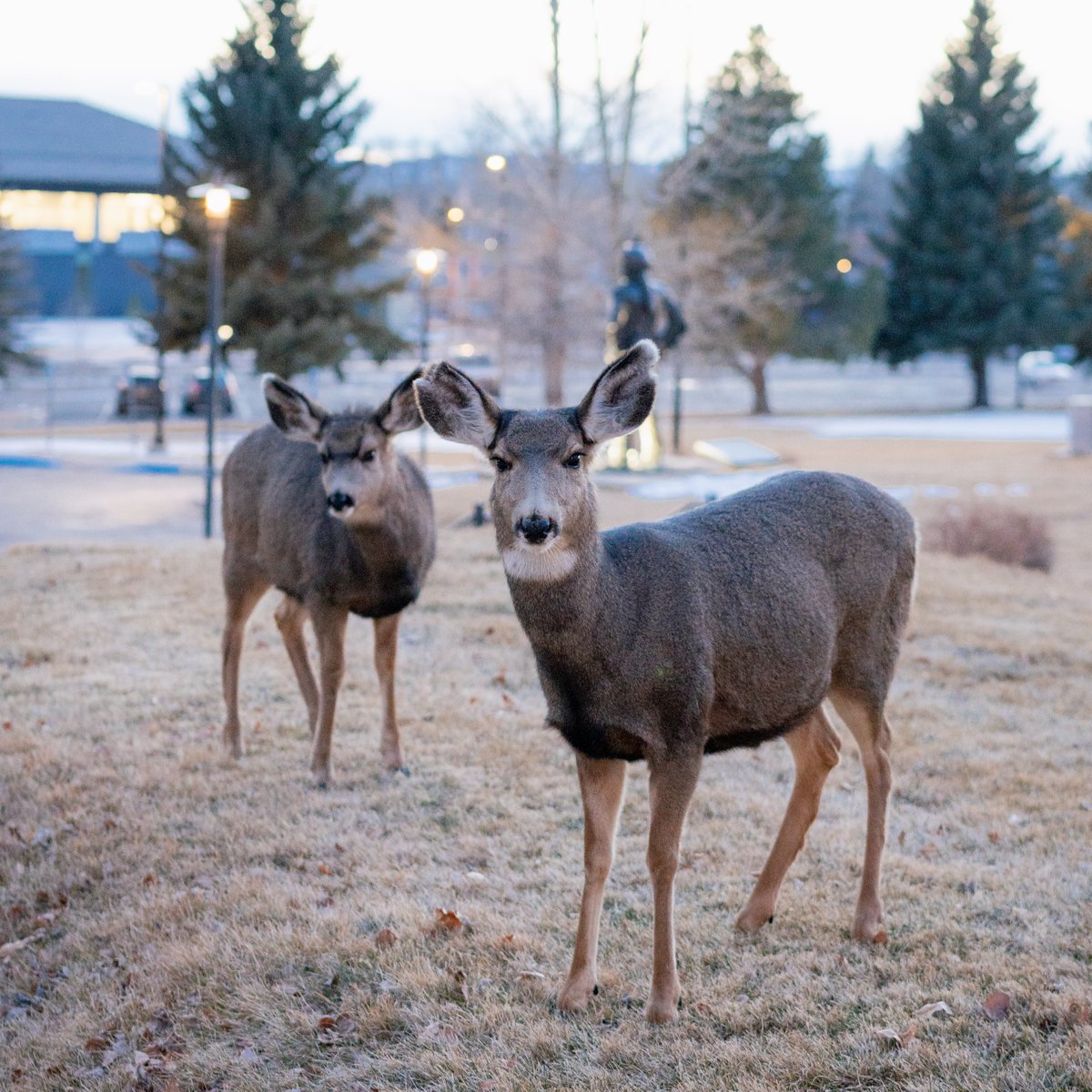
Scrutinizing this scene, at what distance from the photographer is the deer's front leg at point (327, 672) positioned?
281 inches

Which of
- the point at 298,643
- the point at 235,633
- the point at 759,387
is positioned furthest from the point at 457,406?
the point at 759,387

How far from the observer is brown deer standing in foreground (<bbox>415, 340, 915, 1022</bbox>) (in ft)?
14.4

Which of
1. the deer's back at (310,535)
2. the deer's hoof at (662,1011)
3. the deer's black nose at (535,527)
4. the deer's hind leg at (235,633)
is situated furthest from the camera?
the deer's hind leg at (235,633)

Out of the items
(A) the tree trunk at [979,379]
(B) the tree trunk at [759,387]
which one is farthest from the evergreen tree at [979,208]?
(B) the tree trunk at [759,387]

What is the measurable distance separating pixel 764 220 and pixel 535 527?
43.4m

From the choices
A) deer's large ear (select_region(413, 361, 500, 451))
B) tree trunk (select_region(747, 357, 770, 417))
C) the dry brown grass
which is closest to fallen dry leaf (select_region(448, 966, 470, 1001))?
the dry brown grass

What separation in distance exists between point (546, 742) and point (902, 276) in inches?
1903

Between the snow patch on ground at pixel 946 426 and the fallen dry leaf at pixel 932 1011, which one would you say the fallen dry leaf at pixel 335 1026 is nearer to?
the fallen dry leaf at pixel 932 1011

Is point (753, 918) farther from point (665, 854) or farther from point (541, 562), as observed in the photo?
point (541, 562)

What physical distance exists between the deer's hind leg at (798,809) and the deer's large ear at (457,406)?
1.70 m

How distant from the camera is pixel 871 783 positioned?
530 cm

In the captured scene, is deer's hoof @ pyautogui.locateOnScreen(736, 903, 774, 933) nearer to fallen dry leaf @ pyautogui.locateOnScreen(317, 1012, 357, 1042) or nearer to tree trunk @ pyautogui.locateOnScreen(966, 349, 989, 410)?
fallen dry leaf @ pyautogui.locateOnScreen(317, 1012, 357, 1042)

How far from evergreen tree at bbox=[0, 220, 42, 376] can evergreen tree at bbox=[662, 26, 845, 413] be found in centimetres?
2116

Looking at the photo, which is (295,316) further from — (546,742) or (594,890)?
(594,890)
